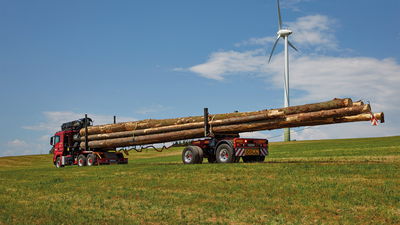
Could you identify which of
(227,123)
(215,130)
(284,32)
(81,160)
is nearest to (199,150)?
(215,130)

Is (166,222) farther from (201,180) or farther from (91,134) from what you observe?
(91,134)

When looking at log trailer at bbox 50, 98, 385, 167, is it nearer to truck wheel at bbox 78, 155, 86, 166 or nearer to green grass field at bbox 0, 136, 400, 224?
truck wheel at bbox 78, 155, 86, 166

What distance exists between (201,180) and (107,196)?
3499 millimetres

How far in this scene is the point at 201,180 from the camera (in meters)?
13.8

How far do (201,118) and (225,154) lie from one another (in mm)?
3739

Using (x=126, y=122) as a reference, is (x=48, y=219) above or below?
below

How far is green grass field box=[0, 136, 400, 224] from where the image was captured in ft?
28.6

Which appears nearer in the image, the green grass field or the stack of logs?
the green grass field

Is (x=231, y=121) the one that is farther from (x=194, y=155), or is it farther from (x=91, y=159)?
(x=91, y=159)

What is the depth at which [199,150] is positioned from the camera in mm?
22094

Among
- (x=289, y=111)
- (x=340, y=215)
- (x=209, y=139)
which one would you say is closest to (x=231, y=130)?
(x=209, y=139)

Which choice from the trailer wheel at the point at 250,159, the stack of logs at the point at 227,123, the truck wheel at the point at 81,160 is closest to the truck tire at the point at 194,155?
the stack of logs at the point at 227,123

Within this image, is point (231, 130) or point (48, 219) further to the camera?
point (231, 130)

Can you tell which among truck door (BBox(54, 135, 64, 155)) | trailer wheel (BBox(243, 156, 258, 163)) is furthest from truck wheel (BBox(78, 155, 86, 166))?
trailer wheel (BBox(243, 156, 258, 163))
